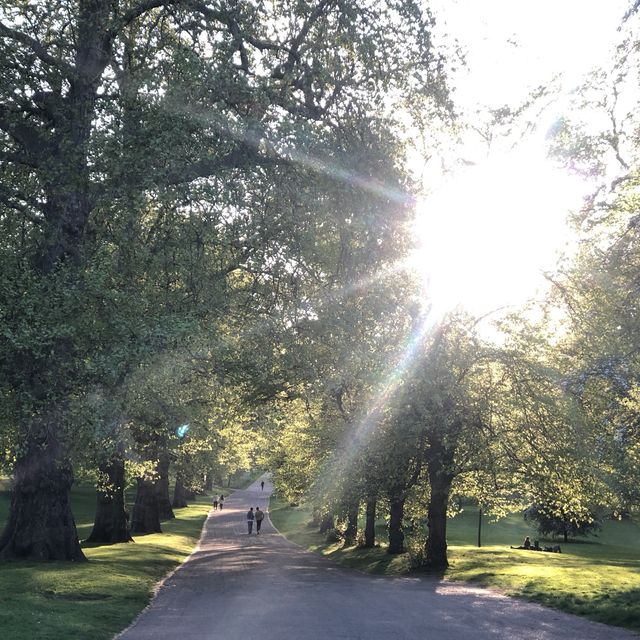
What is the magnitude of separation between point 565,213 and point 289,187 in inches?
357

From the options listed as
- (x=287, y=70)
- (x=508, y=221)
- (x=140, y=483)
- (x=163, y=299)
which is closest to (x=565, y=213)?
(x=508, y=221)

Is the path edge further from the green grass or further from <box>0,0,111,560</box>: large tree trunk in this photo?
<box>0,0,111,560</box>: large tree trunk

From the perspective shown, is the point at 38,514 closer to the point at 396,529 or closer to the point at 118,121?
the point at 118,121

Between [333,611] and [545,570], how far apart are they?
12356mm

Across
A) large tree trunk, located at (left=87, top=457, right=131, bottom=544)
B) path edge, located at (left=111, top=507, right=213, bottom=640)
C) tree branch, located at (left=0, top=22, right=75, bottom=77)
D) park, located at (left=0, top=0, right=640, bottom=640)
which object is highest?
tree branch, located at (left=0, top=22, right=75, bottom=77)

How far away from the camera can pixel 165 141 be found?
14.2 meters

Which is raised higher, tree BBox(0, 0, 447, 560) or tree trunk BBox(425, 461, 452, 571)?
tree BBox(0, 0, 447, 560)

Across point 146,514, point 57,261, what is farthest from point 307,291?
point 146,514

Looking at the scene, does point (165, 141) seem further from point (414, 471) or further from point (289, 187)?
point (414, 471)

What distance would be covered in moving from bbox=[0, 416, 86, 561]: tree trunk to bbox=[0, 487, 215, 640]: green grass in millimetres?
749

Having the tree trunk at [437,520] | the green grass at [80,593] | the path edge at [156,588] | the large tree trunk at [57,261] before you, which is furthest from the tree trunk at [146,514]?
the tree trunk at [437,520]

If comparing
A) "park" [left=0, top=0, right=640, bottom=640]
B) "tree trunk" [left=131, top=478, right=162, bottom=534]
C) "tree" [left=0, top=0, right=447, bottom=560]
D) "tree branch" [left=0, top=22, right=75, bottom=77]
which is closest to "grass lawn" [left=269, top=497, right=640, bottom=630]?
"park" [left=0, top=0, right=640, bottom=640]

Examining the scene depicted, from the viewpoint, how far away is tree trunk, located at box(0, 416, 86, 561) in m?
20.4

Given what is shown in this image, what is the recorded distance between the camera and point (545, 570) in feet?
80.9
